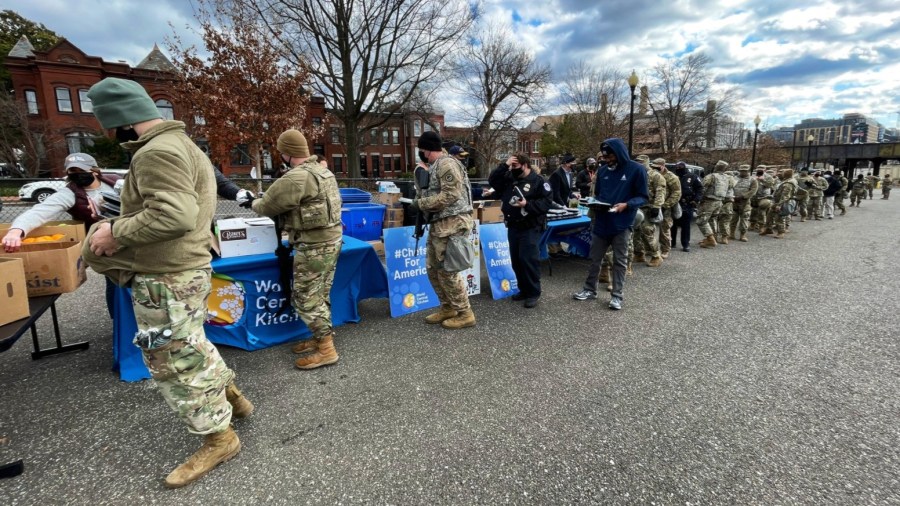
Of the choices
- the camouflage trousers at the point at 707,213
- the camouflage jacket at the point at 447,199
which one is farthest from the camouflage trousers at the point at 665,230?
the camouflage jacket at the point at 447,199

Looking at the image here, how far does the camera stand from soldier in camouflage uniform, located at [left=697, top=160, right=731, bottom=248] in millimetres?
8641

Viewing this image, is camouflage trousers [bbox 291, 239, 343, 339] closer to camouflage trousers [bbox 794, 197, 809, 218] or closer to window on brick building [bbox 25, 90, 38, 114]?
camouflage trousers [bbox 794, 197, 809, 218]

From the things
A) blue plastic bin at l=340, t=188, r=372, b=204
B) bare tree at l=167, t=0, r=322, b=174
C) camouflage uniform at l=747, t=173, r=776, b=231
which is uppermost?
bare tree at l=167, t=0, r=322, b=174

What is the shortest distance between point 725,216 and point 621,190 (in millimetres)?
6289

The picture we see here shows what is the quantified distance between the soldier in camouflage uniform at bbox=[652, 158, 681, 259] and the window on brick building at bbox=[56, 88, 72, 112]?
37.5 meters

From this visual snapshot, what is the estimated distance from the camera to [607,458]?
2.25m

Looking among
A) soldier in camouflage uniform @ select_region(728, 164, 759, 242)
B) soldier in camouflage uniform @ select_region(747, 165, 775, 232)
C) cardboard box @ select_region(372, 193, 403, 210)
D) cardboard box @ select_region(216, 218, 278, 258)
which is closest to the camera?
cardboard box @ select_region(216, 218, 278, 258)

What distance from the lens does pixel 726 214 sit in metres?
9.08

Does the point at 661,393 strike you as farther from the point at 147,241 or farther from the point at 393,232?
the point at 147,241

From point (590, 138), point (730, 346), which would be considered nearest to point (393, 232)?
point (730, 346)

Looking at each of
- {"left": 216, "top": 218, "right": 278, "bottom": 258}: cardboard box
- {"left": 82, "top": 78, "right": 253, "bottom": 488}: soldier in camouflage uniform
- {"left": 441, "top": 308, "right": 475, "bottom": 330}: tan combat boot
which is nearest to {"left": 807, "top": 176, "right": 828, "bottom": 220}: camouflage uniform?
{"left": 441, "top": 308, "right": 475, "bottom": 330}: tan combat boot

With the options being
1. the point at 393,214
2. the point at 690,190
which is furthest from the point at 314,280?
the point at 690,190

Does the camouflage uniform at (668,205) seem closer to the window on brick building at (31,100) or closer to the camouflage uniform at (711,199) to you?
the camouflage uniform at (711,199)

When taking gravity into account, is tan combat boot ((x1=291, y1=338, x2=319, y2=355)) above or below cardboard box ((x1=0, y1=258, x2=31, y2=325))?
below
